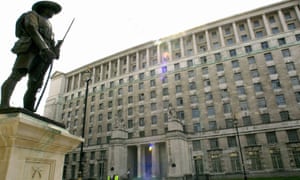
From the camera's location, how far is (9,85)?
3.71 meters

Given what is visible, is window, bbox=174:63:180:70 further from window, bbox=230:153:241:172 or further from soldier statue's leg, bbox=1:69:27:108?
soldier statue's leg, bbox=1:69:27:108

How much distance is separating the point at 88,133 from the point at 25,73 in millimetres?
51952

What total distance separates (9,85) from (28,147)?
1303 mm

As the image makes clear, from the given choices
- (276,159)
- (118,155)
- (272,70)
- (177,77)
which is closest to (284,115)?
(276,159)

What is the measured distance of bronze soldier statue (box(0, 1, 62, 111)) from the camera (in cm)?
376

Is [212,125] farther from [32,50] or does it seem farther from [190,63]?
[32,50]

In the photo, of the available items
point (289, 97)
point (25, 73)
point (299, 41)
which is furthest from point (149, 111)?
point (25, 73)

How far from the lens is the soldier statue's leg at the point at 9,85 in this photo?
3.55 metres

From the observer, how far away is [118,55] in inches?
2267

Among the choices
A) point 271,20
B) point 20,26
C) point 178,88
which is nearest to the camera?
point 20,26

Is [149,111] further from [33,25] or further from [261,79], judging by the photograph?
[33,25]

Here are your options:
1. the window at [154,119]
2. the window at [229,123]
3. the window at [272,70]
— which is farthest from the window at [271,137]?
the window at [154,119]

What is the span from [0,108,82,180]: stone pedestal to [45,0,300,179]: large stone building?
1082 inches

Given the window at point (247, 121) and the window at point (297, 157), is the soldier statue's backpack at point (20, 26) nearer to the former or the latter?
the window at point (247, 121)
